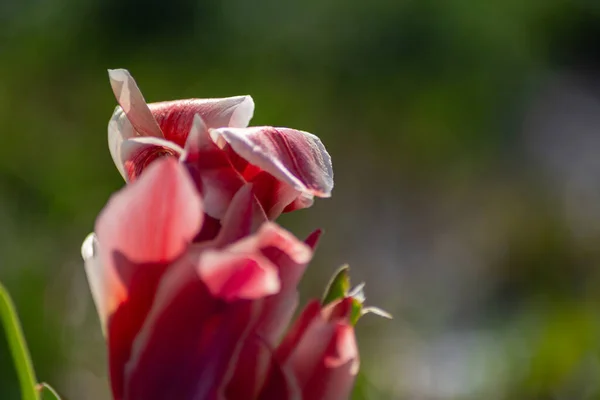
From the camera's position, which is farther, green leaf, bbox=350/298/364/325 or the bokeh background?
the bokeh background

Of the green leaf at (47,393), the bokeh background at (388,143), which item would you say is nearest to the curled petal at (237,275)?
the green leaf at (47,393)

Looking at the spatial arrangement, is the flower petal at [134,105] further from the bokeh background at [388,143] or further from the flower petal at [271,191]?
the bokeh background at [388,143]

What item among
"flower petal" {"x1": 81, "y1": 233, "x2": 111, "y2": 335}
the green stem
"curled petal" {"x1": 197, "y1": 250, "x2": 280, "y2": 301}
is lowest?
the green stem

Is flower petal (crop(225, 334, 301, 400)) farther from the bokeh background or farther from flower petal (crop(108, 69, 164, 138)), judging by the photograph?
the bokeh background

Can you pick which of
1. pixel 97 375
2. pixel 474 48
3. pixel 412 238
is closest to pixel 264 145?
pixel 97 375

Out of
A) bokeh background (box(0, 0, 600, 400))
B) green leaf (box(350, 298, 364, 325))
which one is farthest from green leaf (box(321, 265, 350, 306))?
bokeh background (box(0, 0, 600, 400))

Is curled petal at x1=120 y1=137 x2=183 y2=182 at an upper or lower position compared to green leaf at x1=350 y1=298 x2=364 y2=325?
upper

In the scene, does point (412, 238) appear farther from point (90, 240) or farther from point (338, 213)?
point (90, 240)
